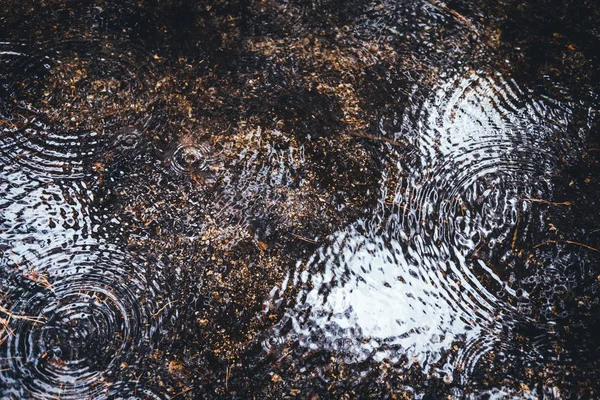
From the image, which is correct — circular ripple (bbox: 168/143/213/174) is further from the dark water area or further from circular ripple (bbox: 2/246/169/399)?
circular ripple (bbox: 2/246/169/399)

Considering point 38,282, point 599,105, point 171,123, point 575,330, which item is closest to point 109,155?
point 171,123

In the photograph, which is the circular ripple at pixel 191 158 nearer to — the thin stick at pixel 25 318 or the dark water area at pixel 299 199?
the dark water area at pixel 299 199

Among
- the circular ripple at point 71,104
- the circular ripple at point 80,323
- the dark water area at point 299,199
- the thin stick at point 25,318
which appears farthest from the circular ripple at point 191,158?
the thin stick at point 25,318

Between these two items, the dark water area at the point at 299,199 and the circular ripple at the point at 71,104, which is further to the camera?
the circular ripple at the point at 71,104

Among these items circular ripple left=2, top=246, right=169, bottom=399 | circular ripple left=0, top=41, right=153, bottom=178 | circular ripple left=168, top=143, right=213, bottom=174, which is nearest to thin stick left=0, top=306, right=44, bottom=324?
circular ripple left=2, top=246, right=169, bottom=399

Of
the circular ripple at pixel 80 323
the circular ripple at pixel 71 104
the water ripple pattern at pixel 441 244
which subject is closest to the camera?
the circular ripple at pixel 80 323

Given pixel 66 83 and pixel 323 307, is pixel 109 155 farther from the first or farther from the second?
pixel 323 307

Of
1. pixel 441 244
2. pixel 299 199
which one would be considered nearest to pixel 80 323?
pixel 299 199
